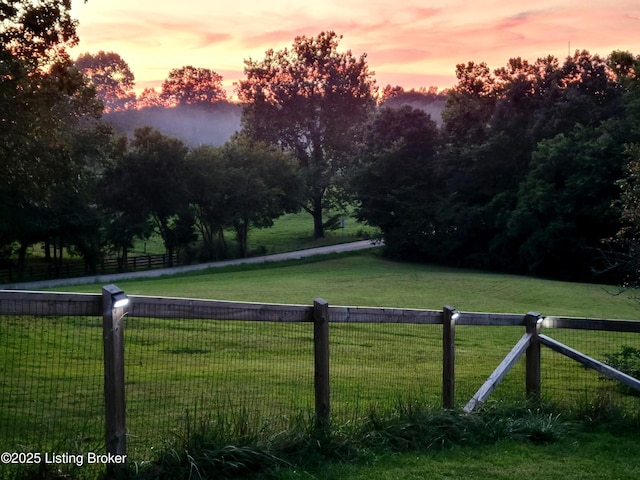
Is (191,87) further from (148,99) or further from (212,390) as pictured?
(212,390)

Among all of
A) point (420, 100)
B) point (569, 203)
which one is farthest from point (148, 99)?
point (569, 203)

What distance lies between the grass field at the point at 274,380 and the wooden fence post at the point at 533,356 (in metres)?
0.33

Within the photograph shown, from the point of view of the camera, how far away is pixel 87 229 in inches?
1937

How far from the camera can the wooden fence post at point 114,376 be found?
219 inches

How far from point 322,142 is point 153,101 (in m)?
85.4

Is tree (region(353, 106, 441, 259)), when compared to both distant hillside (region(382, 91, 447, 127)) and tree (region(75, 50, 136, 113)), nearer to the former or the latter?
tree (region(75, 50, 136, 113))

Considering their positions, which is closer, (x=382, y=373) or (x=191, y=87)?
(x=382, y=373)

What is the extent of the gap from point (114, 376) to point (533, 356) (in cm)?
542

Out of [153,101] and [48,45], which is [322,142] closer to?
[48,45]

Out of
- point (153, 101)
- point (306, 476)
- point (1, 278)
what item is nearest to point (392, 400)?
point (306, 476)

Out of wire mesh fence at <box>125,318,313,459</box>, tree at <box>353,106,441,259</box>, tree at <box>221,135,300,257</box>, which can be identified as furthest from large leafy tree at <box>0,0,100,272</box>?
tree at <box>353,106,441,259</box>

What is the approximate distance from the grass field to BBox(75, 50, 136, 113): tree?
125876mm

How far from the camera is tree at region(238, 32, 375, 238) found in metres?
82.0

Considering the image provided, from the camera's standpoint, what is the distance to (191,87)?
486 ft
